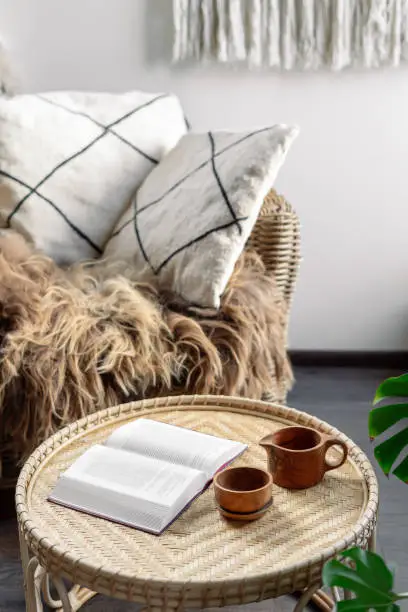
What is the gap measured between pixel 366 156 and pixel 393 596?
65.5 inches

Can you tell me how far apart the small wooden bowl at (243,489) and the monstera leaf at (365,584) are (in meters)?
0.21

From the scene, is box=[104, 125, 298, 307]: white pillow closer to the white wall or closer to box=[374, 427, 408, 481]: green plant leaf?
the white wall

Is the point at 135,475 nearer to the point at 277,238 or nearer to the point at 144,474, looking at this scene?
the point at 144,474

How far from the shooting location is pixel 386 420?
0.94 metres

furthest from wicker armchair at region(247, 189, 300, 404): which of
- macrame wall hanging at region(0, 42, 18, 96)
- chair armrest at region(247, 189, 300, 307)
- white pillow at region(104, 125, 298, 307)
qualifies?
macrame wall hanging at region(0, 42, 18, 96)

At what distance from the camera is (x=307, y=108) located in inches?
85.4

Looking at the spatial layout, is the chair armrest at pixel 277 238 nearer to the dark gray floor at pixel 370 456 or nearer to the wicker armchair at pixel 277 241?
the wicker armchair at pixel 277 241

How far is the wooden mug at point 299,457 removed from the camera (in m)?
1.02

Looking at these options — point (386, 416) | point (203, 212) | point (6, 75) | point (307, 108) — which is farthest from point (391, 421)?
point (6, 75)

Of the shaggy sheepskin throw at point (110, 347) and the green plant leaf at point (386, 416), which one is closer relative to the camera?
the green plant leaf at point (386, 416)

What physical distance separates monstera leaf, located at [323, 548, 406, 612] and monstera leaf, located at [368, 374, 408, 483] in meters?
0.20

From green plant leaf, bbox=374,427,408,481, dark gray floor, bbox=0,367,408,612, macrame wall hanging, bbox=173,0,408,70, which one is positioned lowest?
dark gray floor, bbox=0,367,408,612

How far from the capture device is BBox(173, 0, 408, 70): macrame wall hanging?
2.04m

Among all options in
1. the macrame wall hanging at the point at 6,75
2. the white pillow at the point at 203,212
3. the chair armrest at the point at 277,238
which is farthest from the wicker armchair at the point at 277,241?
the macrame wall hanging at the point at 6,75
